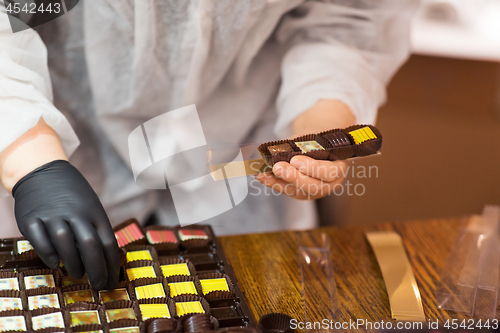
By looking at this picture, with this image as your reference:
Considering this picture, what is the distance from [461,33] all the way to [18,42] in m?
1.56

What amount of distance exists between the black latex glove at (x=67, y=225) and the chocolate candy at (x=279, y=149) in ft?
0.73

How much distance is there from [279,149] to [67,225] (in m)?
0.27

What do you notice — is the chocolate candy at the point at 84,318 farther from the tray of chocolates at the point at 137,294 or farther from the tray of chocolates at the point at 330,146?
the tray of chocolates at the point at 330,146

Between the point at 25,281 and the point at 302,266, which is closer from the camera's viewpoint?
the point at 25,281

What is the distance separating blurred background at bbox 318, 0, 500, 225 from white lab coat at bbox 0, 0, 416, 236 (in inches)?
27.5

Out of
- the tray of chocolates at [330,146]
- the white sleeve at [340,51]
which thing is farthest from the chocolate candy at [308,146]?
the white sleeve at [340,51]

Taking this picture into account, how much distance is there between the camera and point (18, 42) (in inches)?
23.9

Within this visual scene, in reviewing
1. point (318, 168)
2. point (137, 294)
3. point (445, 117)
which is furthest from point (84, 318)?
point (445, 117)

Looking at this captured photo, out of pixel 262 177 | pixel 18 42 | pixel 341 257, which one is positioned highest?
pixel 18 42

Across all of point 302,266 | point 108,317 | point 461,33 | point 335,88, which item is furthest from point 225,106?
point 461,33

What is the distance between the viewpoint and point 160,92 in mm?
761

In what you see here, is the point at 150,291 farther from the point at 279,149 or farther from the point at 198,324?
the point at 279,149

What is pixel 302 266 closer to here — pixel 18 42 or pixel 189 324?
pixel 189 324

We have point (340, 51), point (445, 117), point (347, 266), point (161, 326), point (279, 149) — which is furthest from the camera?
point (445, 117)
